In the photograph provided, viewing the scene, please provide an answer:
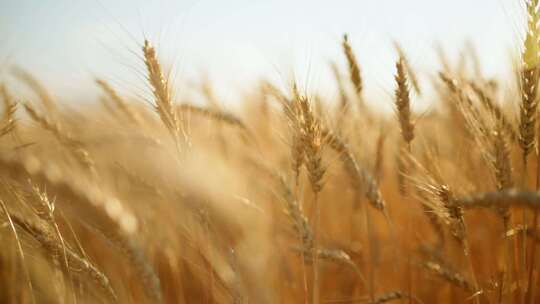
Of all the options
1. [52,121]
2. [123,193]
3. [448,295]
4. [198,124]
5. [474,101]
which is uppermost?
[198,124]

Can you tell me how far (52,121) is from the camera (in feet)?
6.93

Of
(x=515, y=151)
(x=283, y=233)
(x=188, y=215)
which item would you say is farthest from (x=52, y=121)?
(x=515, y=151)

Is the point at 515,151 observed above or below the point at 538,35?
below

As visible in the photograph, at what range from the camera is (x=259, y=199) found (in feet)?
8.70

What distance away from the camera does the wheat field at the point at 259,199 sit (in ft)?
4.58

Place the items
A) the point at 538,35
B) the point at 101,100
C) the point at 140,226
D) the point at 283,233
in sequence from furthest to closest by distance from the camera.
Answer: the point at 101,100 < the point at 283,233 < the point at 140,226 < the point at 538,35

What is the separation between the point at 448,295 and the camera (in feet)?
7.19

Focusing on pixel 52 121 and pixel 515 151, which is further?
pixel 515 151

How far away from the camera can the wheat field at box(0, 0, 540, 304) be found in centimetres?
139

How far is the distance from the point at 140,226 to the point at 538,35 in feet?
5.42

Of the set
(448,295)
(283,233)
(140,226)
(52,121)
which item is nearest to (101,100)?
(52,121)

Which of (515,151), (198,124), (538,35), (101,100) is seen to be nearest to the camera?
(538,35)

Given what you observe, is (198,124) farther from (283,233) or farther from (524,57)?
(524,57)

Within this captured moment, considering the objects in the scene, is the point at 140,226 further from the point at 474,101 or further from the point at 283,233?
the point at 474,101
